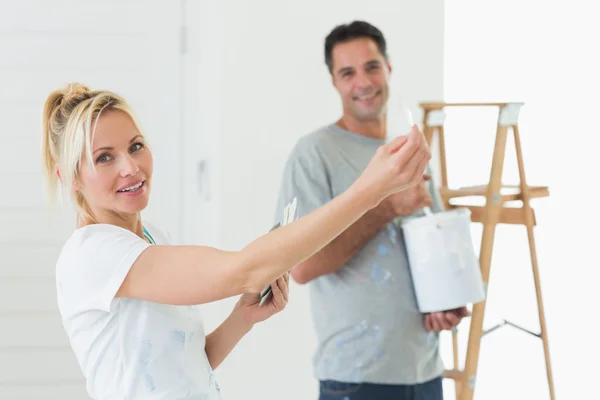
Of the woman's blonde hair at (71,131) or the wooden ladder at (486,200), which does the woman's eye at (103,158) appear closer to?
the woman's blonde hair at (71,131)

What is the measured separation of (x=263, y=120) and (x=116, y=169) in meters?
1.13

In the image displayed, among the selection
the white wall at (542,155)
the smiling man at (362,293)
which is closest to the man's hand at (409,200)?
the smiling man at (362,293)

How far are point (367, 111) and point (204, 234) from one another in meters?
0.80

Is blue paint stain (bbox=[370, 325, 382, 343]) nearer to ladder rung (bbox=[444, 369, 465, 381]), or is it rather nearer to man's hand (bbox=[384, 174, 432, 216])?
man's hand (bbox=[384, 174, 432, 216])

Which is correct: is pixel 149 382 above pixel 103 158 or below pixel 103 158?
below

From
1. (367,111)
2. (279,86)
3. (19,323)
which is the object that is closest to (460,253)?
(367,111)

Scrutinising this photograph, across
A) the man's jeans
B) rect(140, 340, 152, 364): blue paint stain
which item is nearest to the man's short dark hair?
the man's jeans

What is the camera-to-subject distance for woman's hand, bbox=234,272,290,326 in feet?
3.62

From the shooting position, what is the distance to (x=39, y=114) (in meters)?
2.29

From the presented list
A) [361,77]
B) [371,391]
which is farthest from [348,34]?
[371,391]

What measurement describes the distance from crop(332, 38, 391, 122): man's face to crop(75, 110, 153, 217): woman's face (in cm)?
69

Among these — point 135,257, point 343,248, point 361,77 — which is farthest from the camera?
point 361,77

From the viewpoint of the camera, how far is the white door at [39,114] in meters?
2.25

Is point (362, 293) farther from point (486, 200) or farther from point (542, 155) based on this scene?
point (542, 155)
